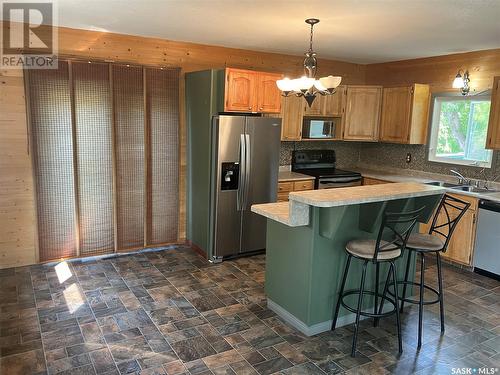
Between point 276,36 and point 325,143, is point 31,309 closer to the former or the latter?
point 276,36

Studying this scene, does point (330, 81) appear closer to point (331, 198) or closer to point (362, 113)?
point (331, 198)

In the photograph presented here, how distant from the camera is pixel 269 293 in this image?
140 inches

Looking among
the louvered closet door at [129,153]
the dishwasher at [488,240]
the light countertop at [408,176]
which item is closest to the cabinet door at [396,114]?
the light countertop at [408,176]

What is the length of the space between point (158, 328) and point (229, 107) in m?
2.49

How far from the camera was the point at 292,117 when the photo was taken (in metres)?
5.54

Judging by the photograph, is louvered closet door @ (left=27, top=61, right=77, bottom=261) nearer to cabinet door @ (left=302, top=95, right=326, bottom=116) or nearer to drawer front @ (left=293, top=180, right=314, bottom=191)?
drawer front @ (left=293, top=180, right=314, bottom=191)

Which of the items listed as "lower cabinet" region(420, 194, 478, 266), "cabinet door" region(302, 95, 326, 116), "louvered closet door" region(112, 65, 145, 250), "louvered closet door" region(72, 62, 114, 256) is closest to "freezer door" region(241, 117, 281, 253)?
"cabinet door" region(302, 95, 326, 116)

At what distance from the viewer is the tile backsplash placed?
512 centimetres

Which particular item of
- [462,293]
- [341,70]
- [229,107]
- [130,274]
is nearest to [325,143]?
[341,70]

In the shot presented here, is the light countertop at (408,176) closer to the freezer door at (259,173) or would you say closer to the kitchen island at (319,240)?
the freezer door at (259,173)

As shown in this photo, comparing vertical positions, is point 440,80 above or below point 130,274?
above

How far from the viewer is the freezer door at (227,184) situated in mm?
4473

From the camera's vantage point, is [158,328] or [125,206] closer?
[158,328]

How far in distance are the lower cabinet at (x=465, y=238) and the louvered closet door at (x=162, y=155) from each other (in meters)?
3.36
